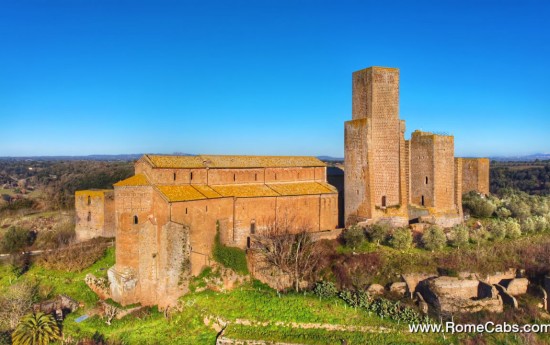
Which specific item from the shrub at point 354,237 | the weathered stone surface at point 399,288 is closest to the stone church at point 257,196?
the shrub at point 354,237

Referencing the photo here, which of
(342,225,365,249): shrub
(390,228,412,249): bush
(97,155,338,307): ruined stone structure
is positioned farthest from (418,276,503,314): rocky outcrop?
(97,155,338,307): ruined stone structure

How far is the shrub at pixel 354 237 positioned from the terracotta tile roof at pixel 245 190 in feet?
17.5

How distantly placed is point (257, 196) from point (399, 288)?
10184 millimetres

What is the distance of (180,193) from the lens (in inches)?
896

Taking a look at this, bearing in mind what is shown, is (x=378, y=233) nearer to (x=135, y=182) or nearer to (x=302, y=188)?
(x=302, y=188)

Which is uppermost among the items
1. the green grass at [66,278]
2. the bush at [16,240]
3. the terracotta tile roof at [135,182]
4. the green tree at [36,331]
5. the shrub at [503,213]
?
the terracotta tile roof at [135,182]

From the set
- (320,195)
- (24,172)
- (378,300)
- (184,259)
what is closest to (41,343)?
(184,259)

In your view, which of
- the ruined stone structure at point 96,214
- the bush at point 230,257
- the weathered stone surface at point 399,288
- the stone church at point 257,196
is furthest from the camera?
the ruined stone structure at point 96,214

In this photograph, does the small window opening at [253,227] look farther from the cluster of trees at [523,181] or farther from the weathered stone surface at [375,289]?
the cluster of trees at [523,181]

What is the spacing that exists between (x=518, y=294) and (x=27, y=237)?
37000 millimetres

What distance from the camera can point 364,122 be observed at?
26.7 m

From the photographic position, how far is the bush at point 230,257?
23.1m

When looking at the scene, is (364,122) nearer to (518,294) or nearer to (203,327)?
(518,294)

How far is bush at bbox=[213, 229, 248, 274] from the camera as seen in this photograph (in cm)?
2306
